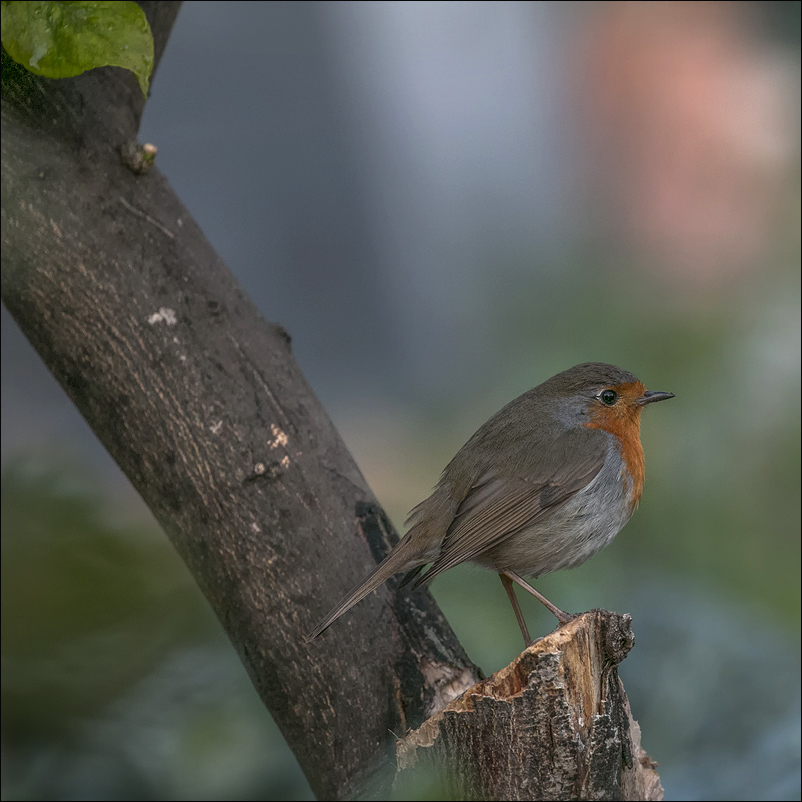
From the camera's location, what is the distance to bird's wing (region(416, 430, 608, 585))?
2.27 meters

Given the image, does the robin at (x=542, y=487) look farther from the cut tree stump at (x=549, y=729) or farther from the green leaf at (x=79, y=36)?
the green leaf at (x=79, y=36)

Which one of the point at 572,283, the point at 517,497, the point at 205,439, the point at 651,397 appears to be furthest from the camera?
the point at 572,283

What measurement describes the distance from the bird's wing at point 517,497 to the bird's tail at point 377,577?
17 centimetres

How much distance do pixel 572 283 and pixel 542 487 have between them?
1997 mm

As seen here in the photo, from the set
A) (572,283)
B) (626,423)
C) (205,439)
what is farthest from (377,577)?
(572,283)

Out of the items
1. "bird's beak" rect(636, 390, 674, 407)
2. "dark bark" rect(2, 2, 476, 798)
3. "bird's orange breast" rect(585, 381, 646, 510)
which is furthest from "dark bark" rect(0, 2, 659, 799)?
"bird's beak" rect(636, 390, 674, 407)

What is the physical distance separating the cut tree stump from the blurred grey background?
1328 millimetres

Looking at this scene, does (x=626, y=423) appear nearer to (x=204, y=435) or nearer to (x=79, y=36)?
(x=204, y=435)

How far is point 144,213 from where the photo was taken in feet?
6.59

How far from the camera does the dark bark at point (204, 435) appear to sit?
1910 mm

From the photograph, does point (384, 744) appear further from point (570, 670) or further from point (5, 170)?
point (5, 170)

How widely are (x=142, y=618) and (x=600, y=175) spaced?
2.95 metres

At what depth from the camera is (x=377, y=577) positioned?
1.94 meters

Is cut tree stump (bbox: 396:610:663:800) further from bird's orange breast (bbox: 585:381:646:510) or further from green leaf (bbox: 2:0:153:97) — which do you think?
green leaf (bbox: 2:0:153:97)
